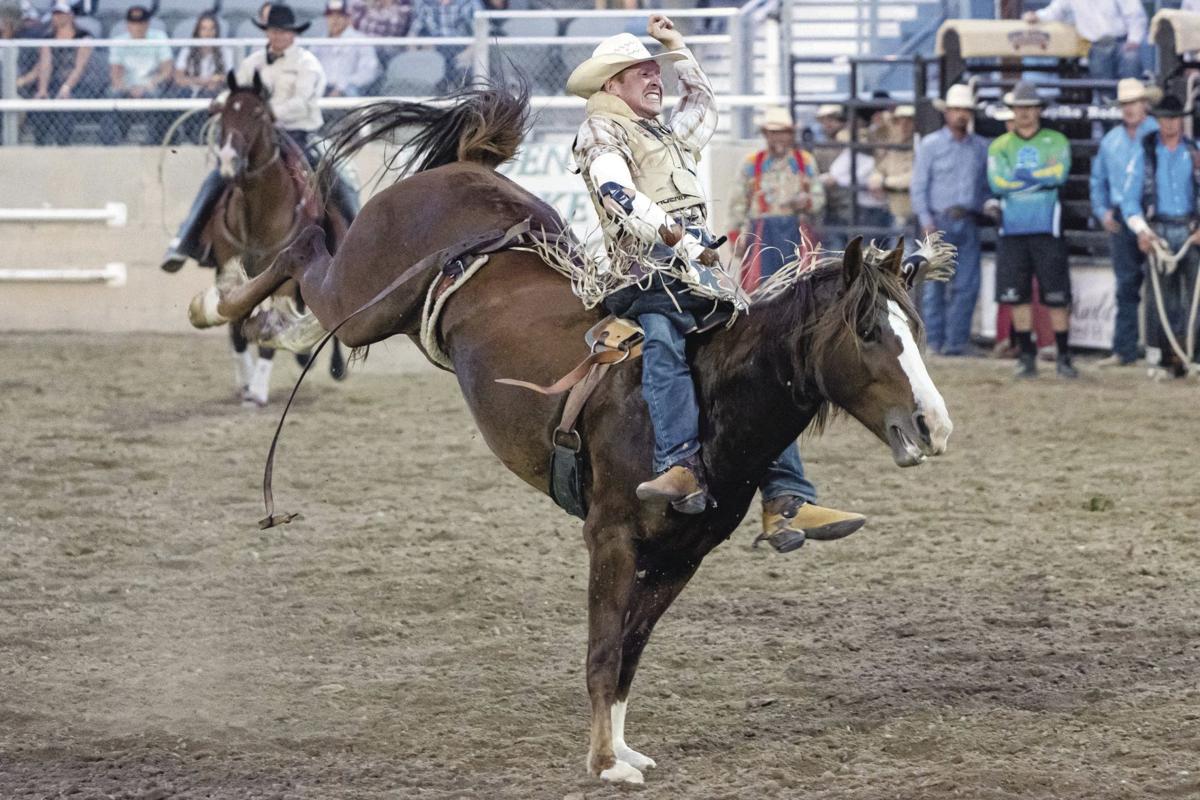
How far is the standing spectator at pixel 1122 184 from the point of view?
1109 cm

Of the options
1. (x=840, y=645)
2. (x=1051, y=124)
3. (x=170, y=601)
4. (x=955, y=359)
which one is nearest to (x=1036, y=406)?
(x=955, y=359)

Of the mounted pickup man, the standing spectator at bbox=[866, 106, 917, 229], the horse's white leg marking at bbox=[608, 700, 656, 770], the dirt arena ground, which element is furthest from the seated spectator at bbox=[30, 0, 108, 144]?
the horse's white leg marking at bbox=[608, 700, 656, 770]

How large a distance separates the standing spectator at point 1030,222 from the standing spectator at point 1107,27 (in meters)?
1.45

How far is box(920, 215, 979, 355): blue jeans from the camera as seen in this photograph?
1229 cm

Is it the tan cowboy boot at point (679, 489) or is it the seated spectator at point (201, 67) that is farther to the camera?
the seated spectator at point (201, 67)

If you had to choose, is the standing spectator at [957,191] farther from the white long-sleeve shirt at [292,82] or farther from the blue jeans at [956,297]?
the white long-sleeve shirt at [292,82]

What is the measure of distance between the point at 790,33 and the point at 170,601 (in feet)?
30.8

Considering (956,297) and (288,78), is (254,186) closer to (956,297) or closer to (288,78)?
(288,78)

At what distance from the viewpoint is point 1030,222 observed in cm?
1145

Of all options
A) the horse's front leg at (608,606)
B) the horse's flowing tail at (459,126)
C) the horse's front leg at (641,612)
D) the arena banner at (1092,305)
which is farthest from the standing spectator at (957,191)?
the horse's front leg at (608,606)

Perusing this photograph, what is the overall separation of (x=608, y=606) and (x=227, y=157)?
6126 mm

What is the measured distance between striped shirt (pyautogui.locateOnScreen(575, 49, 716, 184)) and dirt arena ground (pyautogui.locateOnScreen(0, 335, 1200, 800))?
994 mm

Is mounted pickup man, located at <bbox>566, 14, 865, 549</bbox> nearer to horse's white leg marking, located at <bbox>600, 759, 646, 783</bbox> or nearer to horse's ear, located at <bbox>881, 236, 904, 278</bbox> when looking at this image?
horse's ear, located at <bbox>881, 236, 904, 278</bbox>

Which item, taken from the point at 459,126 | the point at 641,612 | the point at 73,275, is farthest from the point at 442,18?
the point at 641,612
